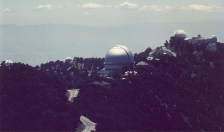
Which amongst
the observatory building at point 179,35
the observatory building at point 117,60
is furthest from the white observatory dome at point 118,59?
the observatory building at point 179,35

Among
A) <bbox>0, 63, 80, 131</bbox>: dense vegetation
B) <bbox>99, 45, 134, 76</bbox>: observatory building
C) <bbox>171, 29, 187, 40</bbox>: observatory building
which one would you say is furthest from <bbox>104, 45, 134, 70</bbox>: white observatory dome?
<bbox>171, 29, 187, 40</bbox>: observatory building

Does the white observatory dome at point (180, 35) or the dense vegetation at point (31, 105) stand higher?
the white observatory dome at point (180, 35)

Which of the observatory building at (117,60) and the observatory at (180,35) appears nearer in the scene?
the observatory building at (117,60)

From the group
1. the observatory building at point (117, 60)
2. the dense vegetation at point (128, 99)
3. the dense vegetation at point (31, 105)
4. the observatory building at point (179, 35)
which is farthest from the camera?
the observatory building at point (179, 35)

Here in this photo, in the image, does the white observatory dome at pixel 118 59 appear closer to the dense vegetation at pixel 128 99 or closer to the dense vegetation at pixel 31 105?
the dense vegetation at pixel 128 99

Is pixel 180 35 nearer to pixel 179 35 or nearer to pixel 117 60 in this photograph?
pixel 179 35

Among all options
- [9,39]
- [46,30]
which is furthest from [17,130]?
[46,30]

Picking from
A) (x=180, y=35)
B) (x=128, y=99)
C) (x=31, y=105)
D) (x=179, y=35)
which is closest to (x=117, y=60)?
(x=128, y=99)
